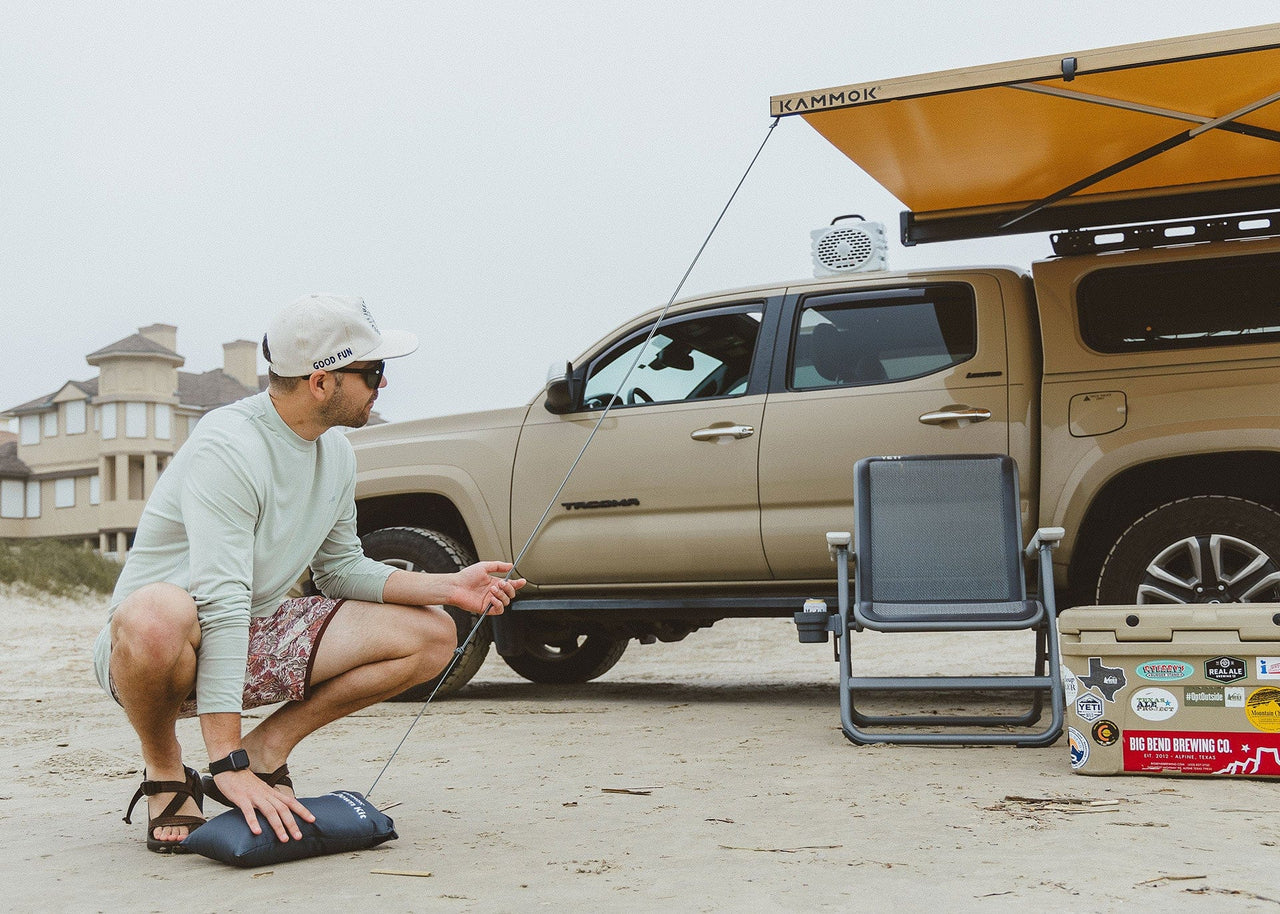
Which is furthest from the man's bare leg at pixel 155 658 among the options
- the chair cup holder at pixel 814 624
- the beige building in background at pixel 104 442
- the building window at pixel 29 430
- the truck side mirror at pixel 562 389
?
the building window at pixel 29 430

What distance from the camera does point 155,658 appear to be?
8.99 ft

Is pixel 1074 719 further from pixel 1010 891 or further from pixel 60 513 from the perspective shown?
pixel 60 513

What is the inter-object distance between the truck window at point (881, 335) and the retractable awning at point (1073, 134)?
0.38m

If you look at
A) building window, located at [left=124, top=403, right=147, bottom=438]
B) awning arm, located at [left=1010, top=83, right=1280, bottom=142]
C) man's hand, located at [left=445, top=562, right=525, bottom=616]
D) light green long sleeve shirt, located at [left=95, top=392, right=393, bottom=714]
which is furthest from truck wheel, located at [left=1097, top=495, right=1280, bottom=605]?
building window, located at [left=124, top=403, right=147, bottom=438]

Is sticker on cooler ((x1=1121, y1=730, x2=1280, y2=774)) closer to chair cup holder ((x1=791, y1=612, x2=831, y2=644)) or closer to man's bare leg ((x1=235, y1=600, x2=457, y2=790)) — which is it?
chair cup holder ((x1=791, y1=612, x2=831, y2=644))

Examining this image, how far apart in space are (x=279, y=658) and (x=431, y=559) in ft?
9.20

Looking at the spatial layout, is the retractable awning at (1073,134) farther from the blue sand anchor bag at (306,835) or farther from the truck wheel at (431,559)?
the blue sand anchor bag at (306,835)

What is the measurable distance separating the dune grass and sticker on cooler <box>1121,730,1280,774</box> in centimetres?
1545

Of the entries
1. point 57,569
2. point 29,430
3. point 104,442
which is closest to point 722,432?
point 57,569

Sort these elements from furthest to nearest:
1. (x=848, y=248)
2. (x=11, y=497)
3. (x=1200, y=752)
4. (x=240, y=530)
A: (x=11, y=497) → (x=848, y=248) → (x=1200, y=752) → (x=240, y=530)

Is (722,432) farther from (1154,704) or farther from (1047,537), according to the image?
(1154,704)

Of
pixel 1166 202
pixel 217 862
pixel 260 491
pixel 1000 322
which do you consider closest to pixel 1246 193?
pixel 1166 202

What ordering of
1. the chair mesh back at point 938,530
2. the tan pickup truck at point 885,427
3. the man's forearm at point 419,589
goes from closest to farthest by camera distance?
1. the man's forearm at point 419,589
2. the tan pickup truck at point 885,427
3. the chair mesh back at point 938,530

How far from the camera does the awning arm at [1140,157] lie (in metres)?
4.39
